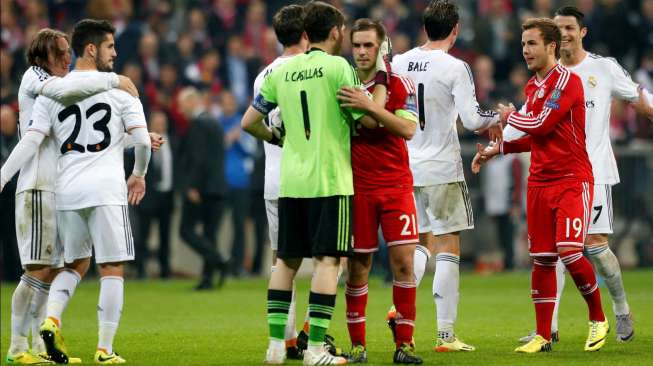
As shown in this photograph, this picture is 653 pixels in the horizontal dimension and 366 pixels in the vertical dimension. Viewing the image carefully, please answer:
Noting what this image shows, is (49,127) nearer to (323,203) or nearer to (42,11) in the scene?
(323,203)

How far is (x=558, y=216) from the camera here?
980 cm

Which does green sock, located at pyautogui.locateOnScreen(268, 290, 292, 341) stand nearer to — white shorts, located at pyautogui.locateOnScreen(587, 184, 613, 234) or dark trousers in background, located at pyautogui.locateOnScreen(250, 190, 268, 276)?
white shorts, located at pyautogui.locateOnScreen(587, 184, 613, 234)

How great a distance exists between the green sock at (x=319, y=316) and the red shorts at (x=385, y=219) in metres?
0.61

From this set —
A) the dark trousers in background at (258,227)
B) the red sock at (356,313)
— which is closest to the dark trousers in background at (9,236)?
the dark trousers in background at (258,227)

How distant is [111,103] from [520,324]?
Result: 4990 millimetres

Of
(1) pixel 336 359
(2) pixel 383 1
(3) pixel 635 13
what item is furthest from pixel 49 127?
(3) pixel 635 13

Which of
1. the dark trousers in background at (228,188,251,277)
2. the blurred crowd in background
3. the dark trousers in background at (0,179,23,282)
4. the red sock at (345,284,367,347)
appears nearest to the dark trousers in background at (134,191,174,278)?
the blurred crowd in background

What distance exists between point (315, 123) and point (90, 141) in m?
1.80

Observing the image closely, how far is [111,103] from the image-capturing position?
30.9 feet

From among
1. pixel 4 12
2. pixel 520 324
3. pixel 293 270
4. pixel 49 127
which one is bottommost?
pixel 520 324

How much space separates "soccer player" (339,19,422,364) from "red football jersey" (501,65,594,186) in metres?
1.24

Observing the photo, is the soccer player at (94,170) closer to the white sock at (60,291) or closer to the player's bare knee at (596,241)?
the white sock at (60,291)

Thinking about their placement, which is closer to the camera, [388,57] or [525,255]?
[388,57]

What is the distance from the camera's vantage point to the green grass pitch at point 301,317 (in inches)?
382
